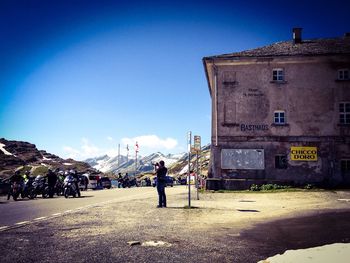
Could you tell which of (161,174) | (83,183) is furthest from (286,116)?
(83,183)

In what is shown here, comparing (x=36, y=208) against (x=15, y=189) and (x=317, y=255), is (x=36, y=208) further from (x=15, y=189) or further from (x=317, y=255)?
(x=317, y=255)

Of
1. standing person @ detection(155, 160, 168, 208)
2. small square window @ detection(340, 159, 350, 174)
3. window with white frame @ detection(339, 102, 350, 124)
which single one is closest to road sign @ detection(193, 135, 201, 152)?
standing person @ detection(155, 160, 168, 208)

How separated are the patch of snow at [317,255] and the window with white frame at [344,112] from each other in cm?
2142

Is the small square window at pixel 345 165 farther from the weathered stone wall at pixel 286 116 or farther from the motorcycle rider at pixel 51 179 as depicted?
the motorcycle rider at pixel 51 179

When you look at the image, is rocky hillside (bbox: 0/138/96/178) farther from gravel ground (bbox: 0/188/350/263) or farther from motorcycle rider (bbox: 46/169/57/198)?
gravel ground (bbox: 0/188/350/263)

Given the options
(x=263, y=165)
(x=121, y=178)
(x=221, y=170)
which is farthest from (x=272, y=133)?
(x=121, y=178)

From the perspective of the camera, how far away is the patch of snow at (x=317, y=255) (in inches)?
178

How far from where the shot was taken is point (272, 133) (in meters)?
24.1

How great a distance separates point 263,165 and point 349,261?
1983 cm

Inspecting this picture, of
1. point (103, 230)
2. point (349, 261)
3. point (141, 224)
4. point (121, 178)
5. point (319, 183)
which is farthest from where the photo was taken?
point (121, 178)

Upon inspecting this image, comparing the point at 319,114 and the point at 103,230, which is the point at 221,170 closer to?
the point at 319,114

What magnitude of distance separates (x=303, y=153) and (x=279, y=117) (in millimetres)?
3221

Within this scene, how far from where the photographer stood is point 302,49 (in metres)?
25.3

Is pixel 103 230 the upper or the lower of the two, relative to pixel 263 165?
lower
